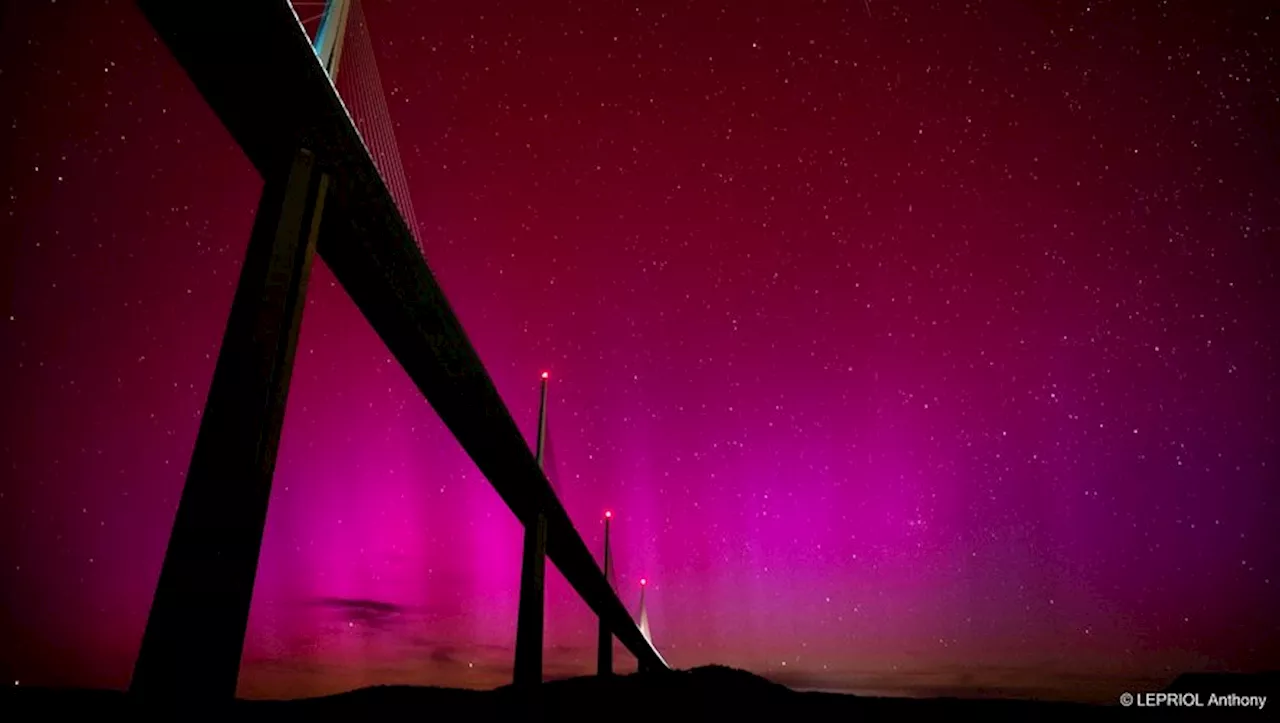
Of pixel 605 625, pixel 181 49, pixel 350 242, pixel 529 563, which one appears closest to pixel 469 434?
pixel 529 563

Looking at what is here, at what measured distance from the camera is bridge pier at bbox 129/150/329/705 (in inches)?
134

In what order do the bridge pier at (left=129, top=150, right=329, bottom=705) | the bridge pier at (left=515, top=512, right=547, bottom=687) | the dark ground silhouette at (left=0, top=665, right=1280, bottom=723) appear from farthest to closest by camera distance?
1. the bridge pier at (left=515, top=512, right=547, bottom=687)
2. the dark ground silhouette at (left=0, top=665, right=1280, bottom=723)
3. the bridge pier at (left=129, top=150, right=329, bottom=705)

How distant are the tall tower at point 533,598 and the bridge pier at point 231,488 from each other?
10545 mm

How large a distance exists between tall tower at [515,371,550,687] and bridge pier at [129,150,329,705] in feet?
34.6

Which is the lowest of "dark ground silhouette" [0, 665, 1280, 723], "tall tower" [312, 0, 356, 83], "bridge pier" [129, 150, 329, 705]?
"dark ground silhouette" [0, 665, 1280, 723]

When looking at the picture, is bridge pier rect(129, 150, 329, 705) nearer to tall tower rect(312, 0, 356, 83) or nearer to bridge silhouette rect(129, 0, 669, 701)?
bridge silhouette rect(129, 0, 669, 701)

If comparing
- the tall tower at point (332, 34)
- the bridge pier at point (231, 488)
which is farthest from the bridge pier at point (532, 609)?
the tall tower at point (332, 34)

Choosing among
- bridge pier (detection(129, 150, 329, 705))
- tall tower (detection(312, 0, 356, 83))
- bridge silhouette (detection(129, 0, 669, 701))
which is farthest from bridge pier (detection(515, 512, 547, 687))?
tall tower (detection(312, 0, 356, 83))

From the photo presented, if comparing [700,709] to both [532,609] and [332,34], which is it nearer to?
[532,609]

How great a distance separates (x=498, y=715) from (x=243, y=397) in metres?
9.99

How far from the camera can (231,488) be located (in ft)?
12.3

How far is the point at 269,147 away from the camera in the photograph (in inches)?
187

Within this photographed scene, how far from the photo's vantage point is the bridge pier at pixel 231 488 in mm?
3393

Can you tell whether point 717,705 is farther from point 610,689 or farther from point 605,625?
Answer: point 605,625
